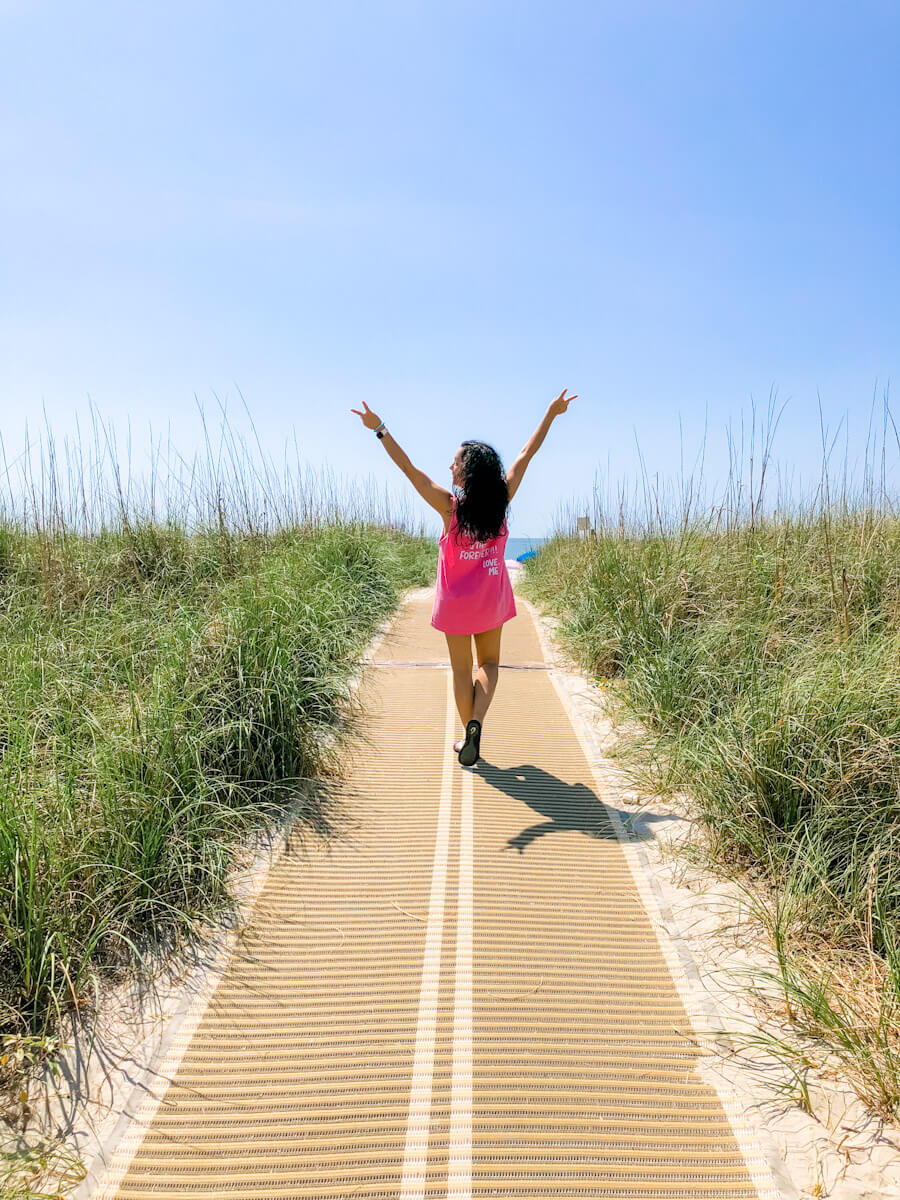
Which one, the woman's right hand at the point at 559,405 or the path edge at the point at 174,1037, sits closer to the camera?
the path edge at the point at 174,1037

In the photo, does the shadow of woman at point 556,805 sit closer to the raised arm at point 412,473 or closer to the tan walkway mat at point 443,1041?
the tan walkway mat at point 443,1041

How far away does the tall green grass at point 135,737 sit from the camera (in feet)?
6.19

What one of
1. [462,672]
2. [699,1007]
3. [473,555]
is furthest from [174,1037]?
[473,555]

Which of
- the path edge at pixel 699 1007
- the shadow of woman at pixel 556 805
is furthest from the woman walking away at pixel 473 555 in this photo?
the path edge at pixel 699 1007

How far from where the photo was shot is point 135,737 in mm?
2502

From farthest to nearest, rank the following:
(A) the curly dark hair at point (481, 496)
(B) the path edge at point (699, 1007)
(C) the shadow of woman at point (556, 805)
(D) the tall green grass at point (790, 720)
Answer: (A) the curly dark hair at point (481, 496) → (C) the shadow of woman at point (556, 805) → (D) the tall green grass at point (790, 720) → (B) the path edge at point (699, 1007)

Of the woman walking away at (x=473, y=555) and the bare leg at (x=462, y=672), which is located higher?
the woman walking away at (x=473, y=555)

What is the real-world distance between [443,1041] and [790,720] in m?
1.56

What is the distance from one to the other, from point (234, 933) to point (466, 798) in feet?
3.79

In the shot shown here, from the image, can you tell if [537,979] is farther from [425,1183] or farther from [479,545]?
[479,545]

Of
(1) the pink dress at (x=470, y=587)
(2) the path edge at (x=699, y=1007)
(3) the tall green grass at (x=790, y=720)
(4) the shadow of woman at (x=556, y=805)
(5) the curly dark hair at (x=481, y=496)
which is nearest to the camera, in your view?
(2) the path edge at (x=699, y=1007)

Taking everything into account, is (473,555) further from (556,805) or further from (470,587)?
(556,805)

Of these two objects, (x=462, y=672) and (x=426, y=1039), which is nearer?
(x=426, y=1039)

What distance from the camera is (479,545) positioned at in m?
3.25
